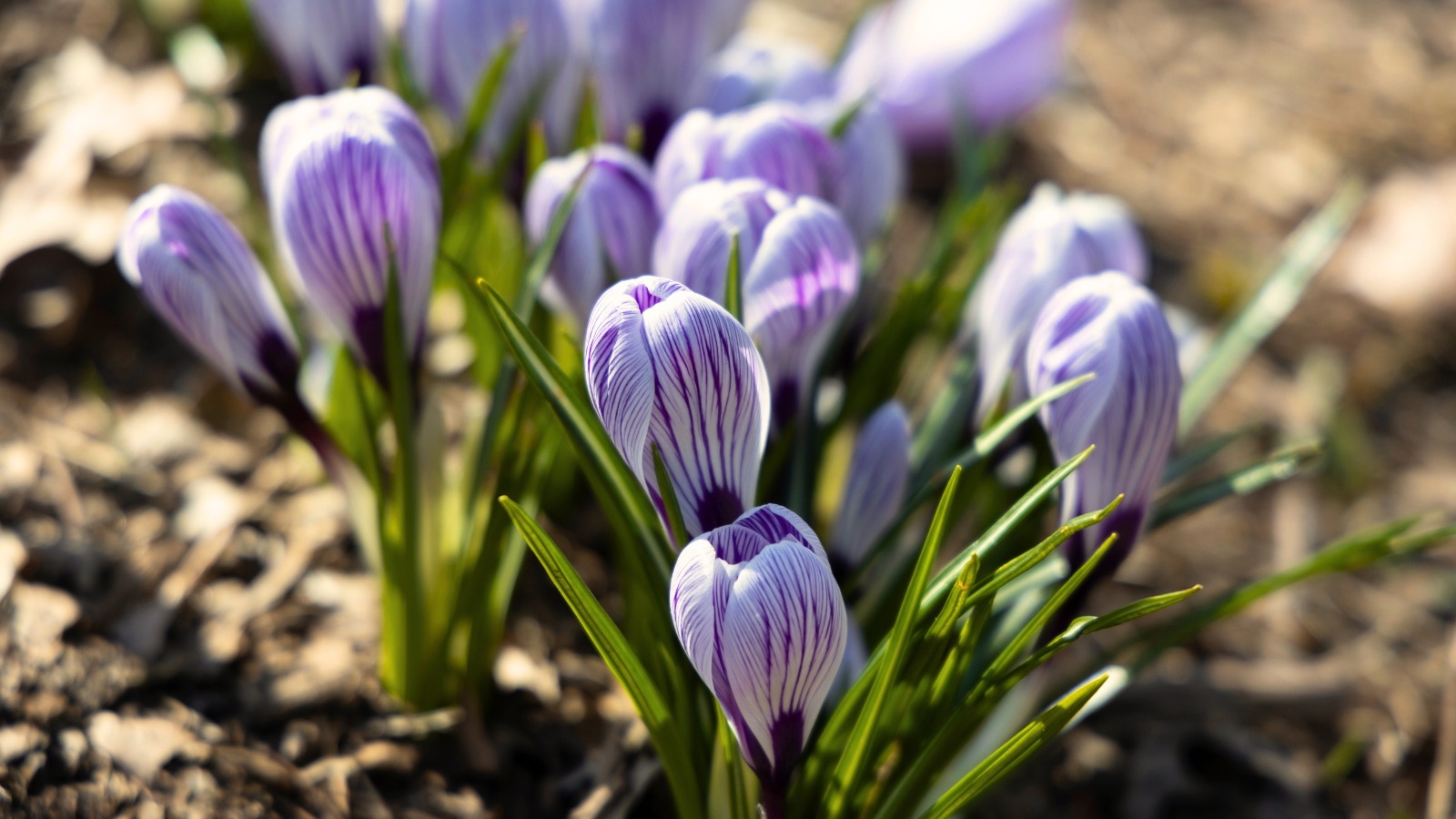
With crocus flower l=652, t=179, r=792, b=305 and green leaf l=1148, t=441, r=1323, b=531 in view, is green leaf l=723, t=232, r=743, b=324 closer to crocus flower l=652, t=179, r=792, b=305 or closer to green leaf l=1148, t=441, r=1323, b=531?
crocus flower l=652, t=179, r=792, b=305

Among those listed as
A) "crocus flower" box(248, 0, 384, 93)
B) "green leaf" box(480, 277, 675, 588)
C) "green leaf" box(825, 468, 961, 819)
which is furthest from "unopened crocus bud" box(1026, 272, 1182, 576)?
"crocus flower" box(248, 0, 384, 93)

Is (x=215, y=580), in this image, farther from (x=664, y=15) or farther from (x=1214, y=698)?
(x=1214, y=698)

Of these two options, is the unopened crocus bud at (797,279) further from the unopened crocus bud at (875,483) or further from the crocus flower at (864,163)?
the crocus flower at (864,163)

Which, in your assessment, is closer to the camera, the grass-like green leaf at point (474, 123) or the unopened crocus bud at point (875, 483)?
the unopened crocus bud at point (875, 483)

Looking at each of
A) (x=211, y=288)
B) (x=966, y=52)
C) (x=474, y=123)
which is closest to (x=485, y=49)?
(x=474, y=123)

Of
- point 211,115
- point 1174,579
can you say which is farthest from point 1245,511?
point 211,115

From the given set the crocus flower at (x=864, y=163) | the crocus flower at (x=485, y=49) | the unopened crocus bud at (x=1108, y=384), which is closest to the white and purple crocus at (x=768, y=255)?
the unopened crocus bud at (x=1108, y=384)

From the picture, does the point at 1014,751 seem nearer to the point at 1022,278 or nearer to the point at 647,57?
the point at 1022,278
